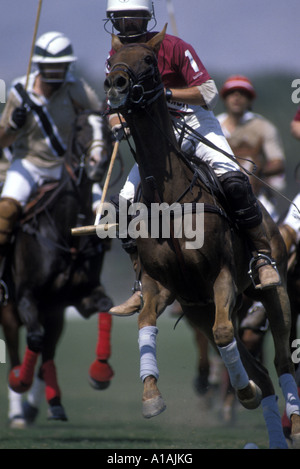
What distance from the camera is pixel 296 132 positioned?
10.0m

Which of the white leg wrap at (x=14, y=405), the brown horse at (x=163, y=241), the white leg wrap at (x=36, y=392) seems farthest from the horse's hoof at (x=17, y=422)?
the brown horse at (x=163, y=241)

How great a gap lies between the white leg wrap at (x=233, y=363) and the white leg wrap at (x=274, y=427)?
0.98 m

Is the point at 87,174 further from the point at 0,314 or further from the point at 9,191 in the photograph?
the point at 0,314

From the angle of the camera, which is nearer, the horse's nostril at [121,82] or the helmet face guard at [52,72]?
the horse's nostril at [121,82]

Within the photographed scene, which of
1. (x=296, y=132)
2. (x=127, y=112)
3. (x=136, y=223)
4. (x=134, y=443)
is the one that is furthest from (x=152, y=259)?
(x=296, y=132)

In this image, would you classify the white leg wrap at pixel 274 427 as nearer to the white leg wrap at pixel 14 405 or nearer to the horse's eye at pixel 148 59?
the horse's eye at pixel 148 59

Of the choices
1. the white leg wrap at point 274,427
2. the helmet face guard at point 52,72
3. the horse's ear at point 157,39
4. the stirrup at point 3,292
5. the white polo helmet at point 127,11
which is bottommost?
the white leg wrap at point 274,427

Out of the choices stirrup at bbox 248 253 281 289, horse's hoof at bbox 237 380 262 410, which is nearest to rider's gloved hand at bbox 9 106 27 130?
stirrup at bbox 248 253 281 289

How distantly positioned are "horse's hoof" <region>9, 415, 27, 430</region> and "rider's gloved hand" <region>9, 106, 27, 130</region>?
10.1 feet

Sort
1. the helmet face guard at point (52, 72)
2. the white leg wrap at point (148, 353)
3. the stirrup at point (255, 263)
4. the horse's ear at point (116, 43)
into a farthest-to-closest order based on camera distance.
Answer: the helmet face guard at point (52, 72) → the stirrup at point (255, 263) → the horse's ear at point (116, 43) → the white leg wrap at point (148, 353)

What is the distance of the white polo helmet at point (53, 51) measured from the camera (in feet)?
35.8

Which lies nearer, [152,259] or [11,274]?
[152,259]

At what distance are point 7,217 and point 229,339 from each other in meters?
4.46
